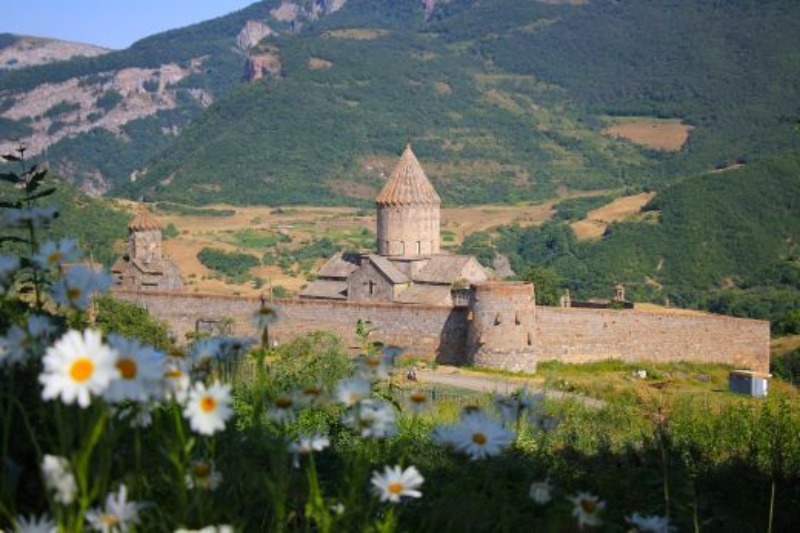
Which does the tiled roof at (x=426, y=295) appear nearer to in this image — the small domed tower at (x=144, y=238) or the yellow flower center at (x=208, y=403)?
the small domed tower at (x=144, y=238)

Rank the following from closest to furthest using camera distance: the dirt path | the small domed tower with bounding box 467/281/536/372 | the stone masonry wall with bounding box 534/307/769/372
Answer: the dirt path, the small domed tower with bounding box 467/281/536/372, the stone masonry wall with bounding box 534/307/769/372

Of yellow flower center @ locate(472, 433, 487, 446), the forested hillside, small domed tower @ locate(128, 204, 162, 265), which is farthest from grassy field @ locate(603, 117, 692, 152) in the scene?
yellow flower center @ locate(472, 433, 487, 446)

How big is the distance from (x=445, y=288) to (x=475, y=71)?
353ft

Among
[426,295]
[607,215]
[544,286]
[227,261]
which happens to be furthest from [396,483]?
[607,215]

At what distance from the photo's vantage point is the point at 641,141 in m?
107

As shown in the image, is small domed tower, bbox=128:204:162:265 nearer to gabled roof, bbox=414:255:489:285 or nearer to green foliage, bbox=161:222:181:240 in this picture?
gabled roof, bbox=414:255:489:285

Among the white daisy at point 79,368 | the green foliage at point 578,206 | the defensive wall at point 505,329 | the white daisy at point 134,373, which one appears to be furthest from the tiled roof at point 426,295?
the green foliage at point 578,206

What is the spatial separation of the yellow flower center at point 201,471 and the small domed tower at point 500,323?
20.1 metres

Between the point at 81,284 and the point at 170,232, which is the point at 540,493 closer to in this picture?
the point at 81,284

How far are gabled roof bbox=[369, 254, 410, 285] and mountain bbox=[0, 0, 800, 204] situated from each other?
169 feet

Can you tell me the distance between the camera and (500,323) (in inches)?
941

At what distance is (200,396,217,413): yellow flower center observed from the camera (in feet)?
11.6

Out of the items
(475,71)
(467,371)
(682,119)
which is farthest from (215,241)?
(475,71)

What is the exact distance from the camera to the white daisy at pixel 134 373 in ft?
10.2
